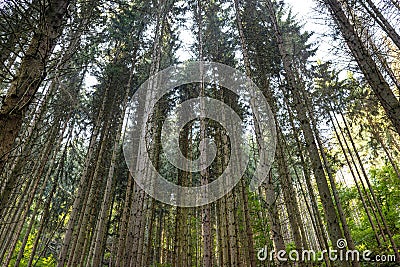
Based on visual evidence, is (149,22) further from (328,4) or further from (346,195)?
(346,195)

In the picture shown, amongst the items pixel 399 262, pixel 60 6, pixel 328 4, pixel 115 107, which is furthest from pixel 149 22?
pixel 399 262

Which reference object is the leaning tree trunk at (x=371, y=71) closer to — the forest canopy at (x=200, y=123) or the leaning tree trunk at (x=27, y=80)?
the forest canopy at (x=200, y=123)

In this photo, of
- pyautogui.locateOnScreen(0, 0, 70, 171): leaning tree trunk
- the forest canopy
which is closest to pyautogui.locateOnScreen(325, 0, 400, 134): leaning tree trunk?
the forest canopy

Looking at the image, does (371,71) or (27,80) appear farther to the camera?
(371,71)

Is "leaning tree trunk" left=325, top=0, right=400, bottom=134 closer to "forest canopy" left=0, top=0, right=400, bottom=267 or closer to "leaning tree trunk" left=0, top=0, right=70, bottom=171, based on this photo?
"forest canopy" left=0, top=0, right=400, bottom=267

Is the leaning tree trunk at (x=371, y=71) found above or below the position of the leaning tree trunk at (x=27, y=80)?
above

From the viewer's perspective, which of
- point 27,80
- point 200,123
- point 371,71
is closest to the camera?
point 27,80

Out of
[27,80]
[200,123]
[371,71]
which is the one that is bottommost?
[27,80]

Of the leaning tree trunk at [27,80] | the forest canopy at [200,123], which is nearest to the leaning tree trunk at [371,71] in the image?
the forest canopy at [200,123]

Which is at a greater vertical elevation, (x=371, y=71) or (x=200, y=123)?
(x=200, y=123)

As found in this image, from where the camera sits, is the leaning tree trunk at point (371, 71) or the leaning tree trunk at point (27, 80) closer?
the leaning tree trunk at point (27, 80)

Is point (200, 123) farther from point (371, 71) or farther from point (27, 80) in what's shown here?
point (27, 80)

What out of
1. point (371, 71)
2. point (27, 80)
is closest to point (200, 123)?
point (371, 71)

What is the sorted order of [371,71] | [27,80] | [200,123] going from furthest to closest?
[200,123] < [371,71] < [27,80]
